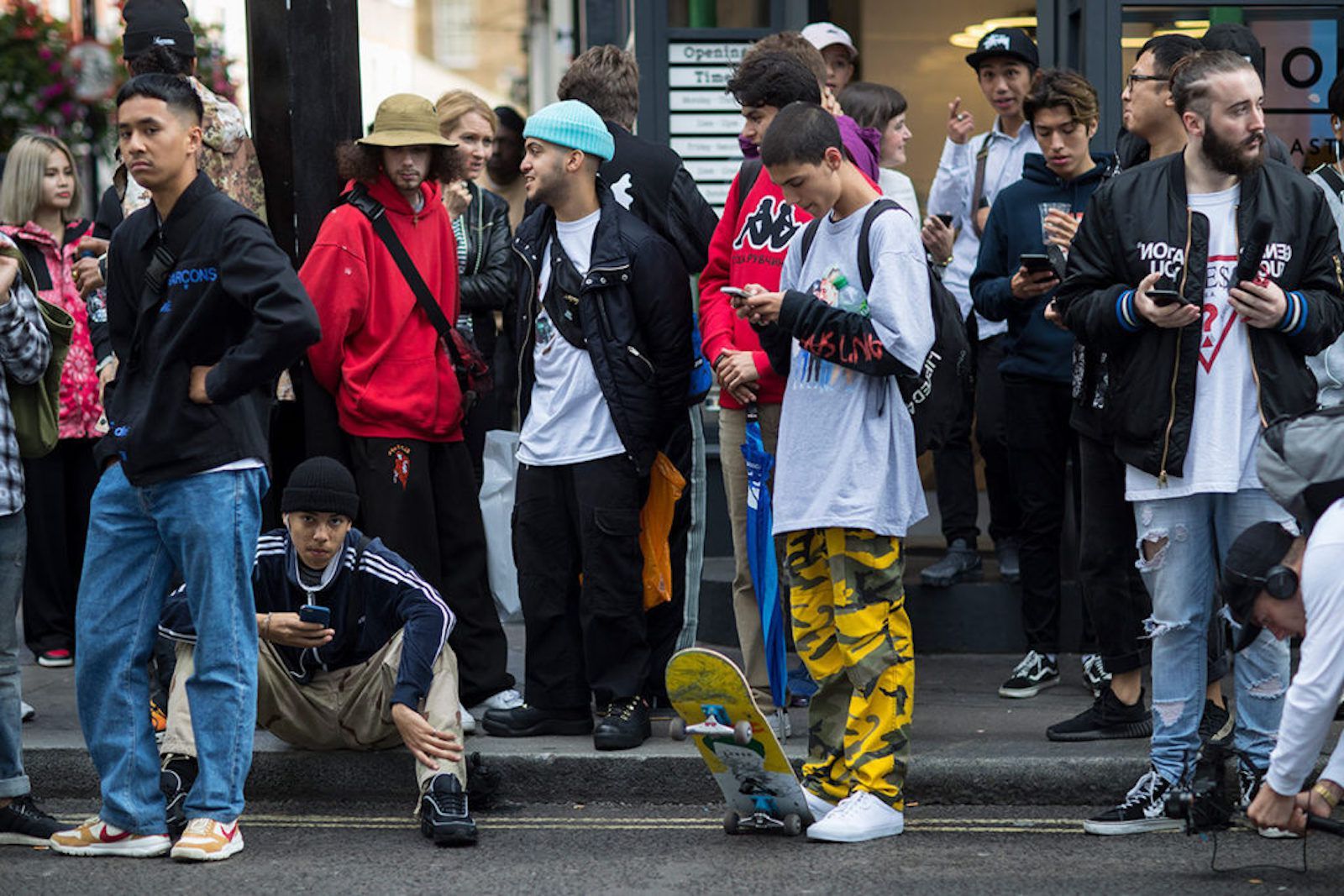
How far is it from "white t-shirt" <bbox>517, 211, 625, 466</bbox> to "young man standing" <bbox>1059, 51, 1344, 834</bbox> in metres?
1.65

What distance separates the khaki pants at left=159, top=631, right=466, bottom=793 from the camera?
224 inches

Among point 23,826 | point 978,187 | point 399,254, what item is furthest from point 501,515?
point 978,187

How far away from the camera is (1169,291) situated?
5.20m

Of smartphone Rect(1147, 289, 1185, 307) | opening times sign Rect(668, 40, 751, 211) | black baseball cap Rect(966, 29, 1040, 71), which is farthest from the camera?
opening times sign Rect(668, 40, 751, 211)

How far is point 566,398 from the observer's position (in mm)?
6254

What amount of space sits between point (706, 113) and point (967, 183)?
1.39 m

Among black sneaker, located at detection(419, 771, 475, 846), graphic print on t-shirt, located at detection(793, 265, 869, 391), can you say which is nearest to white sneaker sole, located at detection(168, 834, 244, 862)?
black sneaker, located at detection(419, 771, 475, 846)

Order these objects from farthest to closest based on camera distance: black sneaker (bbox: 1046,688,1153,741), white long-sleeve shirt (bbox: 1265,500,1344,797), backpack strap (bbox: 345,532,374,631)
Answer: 1. black sneaker (bbox: 1046,688,1153,741)
2. backpack strap (bbox: 345,532,374,631)
3. white long-sleeve shirt (bbox: 1265,500,1344,797)

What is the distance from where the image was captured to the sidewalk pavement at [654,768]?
5906 mm

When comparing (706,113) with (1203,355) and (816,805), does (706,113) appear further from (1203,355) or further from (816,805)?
(816,805)

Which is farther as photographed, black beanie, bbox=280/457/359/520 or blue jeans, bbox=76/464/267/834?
black beanie, bbox=280/457/359/520

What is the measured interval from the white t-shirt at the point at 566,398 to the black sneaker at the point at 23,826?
187 cm

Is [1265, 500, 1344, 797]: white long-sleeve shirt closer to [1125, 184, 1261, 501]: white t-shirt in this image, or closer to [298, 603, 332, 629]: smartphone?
[1125, 184, 1261, 501]: white t-shirt

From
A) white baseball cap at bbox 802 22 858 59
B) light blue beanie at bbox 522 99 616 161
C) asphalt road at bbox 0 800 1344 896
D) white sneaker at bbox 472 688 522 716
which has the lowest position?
asphalt road at bbox 0 800 1344 896
